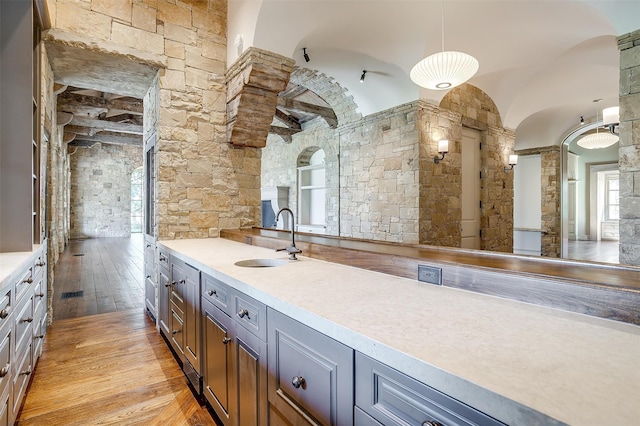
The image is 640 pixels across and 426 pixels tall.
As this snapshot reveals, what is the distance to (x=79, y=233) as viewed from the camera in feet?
36.4

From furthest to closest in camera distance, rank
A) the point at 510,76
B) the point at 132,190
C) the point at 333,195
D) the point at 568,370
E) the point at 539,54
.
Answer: the point at 132,190 → the point at 333,195 → the point at 510,76 → the point at 539,54 → the point at 568,370

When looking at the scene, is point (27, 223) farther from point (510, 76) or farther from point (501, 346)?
point (510, 76)

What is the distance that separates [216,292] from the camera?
1.77 meters

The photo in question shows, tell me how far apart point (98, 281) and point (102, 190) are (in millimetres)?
7702

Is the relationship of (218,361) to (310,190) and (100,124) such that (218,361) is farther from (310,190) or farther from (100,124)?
(100,124)

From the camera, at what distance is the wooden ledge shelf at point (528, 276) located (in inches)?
38.7

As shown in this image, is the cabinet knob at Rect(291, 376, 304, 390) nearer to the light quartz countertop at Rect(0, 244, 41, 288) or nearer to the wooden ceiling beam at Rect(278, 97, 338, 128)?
the light quartz countertop at Rect(0, 244, 41, 288)

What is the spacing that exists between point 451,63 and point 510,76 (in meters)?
2.66

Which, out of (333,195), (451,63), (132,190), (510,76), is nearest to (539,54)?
(510,76)

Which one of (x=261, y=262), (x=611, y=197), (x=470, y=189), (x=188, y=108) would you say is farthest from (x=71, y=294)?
(x=611, y=197)

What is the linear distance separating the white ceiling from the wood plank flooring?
3296mm

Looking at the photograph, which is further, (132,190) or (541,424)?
(132,190)

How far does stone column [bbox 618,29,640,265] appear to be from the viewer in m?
2.72

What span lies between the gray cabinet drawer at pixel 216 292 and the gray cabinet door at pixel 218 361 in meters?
0.03
